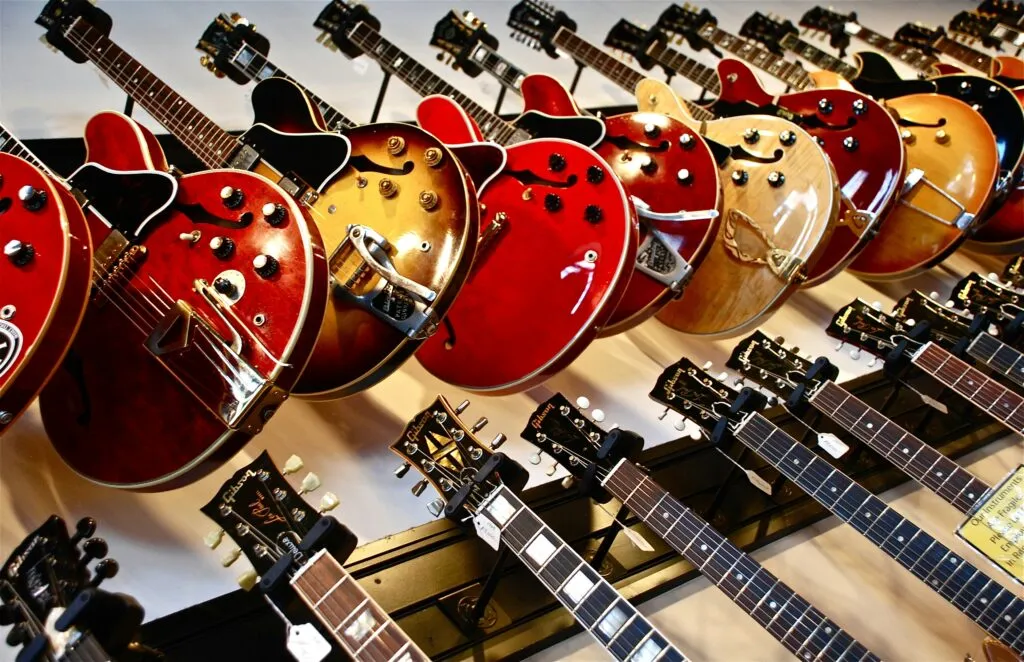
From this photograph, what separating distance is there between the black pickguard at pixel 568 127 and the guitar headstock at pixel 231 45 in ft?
2.58

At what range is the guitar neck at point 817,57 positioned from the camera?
3908 millimetres

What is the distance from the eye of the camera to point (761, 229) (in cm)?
240

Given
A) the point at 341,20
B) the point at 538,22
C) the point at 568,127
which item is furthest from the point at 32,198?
the point at 538,22

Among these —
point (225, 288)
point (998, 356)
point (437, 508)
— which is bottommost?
point (437, 508)

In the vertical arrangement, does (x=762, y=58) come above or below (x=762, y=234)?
above

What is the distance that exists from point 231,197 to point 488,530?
2.38 ft

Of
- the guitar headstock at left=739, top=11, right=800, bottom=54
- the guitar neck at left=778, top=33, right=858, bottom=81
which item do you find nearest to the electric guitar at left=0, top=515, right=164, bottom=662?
the guitar neck at left=778, top=33, right=858, bottom=81

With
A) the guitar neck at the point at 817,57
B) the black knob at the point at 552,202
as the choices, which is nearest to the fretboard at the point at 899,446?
the black knob at the point at 552,202

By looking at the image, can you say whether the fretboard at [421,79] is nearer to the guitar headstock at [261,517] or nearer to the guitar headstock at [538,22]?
the guitar headstock at [538,22]

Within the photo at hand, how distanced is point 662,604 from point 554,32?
2.22 meters

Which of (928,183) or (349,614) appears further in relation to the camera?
(928,183)

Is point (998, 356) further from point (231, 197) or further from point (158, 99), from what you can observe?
point (158, 99)

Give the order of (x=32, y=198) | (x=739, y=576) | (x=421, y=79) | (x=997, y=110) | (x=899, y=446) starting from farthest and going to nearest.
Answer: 1. (x=997, y=110)
2. (x=421, y=79)
3. (x=899, y=446)
4. (x=739, y=576)
5. (x=32, y=198)

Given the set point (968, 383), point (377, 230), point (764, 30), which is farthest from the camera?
point (764, 30)
